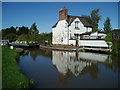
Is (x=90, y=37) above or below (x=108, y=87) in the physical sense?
above

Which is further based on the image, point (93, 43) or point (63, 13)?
point (63, 13)

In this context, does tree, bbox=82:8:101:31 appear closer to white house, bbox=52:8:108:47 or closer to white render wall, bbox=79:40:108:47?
white house, bbox=52:8:108:47

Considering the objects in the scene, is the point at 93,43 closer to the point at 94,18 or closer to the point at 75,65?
the point at 75,65

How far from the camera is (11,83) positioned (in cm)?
709

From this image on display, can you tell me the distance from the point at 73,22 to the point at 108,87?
96.5 ft

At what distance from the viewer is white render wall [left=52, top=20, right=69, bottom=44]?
1490 inches

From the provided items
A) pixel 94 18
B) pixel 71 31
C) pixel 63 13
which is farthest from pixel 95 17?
pixel 71 31

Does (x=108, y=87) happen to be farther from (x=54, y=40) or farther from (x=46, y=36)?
(x=46, y=36)

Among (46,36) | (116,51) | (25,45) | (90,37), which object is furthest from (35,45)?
(116,51)

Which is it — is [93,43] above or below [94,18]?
below

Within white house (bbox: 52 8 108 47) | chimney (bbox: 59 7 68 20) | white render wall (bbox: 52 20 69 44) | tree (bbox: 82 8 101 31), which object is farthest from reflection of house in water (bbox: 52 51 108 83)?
tree (bbox: 82 8 101 31)

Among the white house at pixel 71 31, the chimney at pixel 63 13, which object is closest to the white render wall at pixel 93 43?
the white house at pixel 71 31

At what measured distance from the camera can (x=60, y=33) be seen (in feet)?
131

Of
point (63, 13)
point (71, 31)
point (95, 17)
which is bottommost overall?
point (71, 31)
